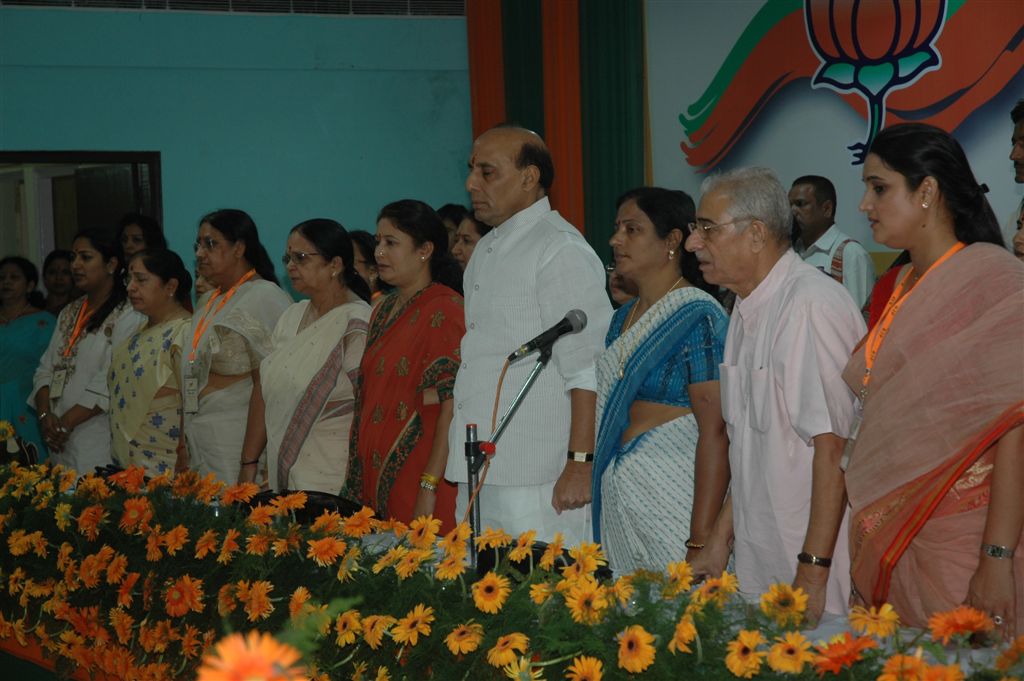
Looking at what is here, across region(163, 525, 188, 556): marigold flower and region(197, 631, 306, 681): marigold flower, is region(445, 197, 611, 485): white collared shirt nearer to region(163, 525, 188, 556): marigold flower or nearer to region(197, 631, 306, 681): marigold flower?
region(163, 525, 188, 556): marigold flower

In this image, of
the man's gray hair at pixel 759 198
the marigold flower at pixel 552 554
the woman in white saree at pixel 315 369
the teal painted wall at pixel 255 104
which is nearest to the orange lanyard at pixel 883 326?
the man's gray hair at pixel 759 198

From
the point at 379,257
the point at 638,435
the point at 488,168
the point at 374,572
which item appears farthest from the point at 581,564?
the point at 379,257

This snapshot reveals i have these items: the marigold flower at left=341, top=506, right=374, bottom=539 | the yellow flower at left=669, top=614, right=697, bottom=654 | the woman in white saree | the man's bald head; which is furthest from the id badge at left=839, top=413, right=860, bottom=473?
the woman in white saree

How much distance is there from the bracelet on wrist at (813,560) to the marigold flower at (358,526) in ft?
2.40

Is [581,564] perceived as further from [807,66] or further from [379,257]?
[807,66]

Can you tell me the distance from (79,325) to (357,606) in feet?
10.7

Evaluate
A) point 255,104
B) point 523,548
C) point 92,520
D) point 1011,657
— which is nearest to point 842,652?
point 1011,657

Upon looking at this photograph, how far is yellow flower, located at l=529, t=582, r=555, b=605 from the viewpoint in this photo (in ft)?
5.21

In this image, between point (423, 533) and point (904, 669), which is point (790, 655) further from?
point (423, 533)

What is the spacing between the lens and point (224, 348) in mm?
3787

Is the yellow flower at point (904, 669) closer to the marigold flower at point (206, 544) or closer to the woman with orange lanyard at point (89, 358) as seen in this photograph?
the marigold flower at point (206, 544)

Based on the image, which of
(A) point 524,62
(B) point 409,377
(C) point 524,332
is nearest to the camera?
(C) point 524,332

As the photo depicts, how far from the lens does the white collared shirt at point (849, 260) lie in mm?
4402

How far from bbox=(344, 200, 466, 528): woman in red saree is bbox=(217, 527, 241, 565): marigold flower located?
2.91 feet
